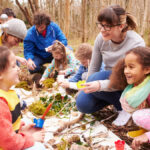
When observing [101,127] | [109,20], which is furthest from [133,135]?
[109,20]

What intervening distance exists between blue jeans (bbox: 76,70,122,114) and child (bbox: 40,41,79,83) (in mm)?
1209

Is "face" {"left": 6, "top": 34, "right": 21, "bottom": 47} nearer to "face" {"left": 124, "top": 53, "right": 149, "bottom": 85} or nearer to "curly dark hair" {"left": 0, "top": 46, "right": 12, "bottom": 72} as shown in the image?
"curly dark hair" {"left": 0, "top": 46, "right": 12, "bottom": 72}

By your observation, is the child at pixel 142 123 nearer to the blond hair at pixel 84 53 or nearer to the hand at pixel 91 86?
the hand at pixel 91 86

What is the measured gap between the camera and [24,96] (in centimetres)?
251

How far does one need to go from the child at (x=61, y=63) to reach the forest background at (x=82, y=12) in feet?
4.89

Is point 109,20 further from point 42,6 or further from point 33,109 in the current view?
point 42,6

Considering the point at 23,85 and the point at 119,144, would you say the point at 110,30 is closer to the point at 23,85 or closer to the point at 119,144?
the point at 119,144

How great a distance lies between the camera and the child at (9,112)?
1.01 m

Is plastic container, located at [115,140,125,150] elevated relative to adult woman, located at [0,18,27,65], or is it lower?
lower

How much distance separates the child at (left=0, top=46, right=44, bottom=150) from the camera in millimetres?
1014

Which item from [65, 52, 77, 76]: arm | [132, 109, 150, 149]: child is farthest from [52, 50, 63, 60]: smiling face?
[132, 109, 150, 149]: child

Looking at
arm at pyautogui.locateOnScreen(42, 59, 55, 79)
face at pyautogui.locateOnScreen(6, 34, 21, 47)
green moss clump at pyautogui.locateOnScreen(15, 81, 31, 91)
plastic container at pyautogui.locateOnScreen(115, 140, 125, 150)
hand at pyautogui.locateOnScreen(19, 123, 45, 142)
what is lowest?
green moss clump at pyautogui.locateOnScreen(15, 81, 31, 91)

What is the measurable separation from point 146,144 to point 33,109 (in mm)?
1120

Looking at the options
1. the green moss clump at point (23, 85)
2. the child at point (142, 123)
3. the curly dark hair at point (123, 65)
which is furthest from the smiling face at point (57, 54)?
the child at point (142, 123)
